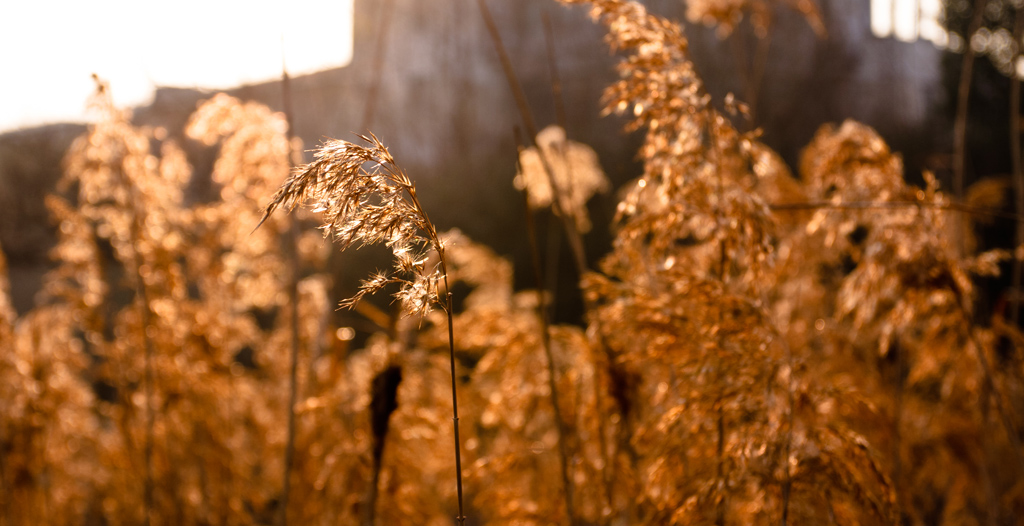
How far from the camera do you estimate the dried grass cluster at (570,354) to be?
0.98 meters

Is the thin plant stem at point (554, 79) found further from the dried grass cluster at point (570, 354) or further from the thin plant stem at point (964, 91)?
the thin plant stem at point (964, 91)

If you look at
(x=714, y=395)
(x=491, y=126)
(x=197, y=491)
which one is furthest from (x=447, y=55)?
(x=714, y=395)

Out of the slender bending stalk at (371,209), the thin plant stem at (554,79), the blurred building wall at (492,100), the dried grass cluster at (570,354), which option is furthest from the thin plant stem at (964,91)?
the blurred building wall at (492,100)

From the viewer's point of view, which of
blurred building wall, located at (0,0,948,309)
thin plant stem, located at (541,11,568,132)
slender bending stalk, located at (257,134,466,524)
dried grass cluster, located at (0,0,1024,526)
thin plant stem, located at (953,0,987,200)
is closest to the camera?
slender bending stalk, located at (257,134,466,524)

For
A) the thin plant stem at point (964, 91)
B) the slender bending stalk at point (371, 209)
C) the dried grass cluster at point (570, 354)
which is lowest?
the dried grass cluster at point (570, 354)

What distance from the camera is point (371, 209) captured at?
2.31ft

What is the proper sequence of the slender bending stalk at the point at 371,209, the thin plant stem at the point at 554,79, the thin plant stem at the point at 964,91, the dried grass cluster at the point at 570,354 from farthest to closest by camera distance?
the thin plant stem at the point at 964,91
the thin plant stem at the point at 554,79
the dried grass cluster at the point at 570,354
the slender bending stalk at the point at 371,209

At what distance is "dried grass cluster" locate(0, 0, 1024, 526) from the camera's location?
98 cm

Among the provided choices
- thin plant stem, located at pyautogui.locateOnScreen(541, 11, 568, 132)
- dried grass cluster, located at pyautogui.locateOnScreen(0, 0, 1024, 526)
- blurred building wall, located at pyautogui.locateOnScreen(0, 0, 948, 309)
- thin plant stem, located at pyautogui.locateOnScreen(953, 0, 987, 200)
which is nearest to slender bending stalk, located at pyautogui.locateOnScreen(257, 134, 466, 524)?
dried grass cluster, located at pyautogui.locateOnScreen(0, 0, 1024, 526)

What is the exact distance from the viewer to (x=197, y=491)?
2.45 m

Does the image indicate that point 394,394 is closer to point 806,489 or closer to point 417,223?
point 417,223

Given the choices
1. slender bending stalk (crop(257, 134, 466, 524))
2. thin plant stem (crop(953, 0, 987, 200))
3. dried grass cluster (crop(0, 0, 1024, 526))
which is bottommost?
dried grass cluster (crop(0, 0, 1024, 526))

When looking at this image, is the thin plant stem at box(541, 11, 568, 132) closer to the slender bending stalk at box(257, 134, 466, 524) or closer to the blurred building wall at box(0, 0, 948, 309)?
the slender bending stalk at box(257, 134, 466, 524)

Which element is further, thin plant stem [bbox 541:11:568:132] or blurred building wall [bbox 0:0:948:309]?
blurred building wall [bbox 0:0:948:309]
